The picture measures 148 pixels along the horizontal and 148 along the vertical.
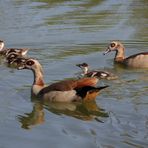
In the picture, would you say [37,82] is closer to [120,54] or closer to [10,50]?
[120,54]

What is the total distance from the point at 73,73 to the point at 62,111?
2756 mm

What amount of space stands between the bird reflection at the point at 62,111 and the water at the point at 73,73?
0.06ft

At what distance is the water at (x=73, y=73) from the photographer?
34.2 ft

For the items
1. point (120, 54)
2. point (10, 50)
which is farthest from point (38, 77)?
point (10, 50)

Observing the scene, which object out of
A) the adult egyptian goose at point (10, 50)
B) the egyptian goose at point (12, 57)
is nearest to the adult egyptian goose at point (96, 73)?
the adult egyptian goose at point (10, 50)

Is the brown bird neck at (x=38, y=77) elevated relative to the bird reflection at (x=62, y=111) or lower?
elevated

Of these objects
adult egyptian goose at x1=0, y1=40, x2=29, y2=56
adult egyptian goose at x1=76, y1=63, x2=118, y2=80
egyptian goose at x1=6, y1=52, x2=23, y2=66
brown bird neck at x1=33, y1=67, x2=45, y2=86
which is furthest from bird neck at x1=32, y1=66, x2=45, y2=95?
egyptian goose at x1=6, y1=52, x2=23, y2=66

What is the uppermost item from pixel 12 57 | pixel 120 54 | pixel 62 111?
pixel 120 54

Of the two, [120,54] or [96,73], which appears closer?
[96,73]

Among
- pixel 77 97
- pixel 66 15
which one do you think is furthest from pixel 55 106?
pixel 66 15

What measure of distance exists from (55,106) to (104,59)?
13.7ft

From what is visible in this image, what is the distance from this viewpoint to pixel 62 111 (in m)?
12.1

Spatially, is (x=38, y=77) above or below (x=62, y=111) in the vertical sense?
above

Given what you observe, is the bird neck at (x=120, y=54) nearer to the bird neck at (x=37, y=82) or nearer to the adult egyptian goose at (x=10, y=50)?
the adult egyptian goose at (x=10, y=50)
